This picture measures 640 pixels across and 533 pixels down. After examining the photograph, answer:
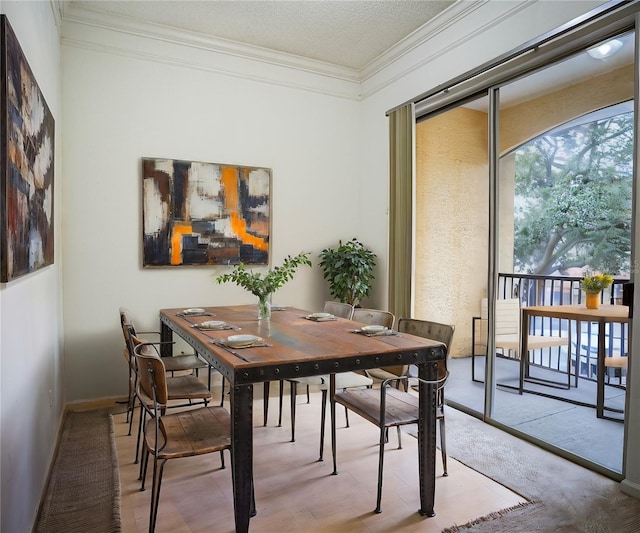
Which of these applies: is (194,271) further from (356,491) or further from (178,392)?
(356,491)

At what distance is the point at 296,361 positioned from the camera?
2.11m

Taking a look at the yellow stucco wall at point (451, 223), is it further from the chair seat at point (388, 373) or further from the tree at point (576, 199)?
the chair seat at point (388, 373)

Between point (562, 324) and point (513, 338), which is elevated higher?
point (562, 324)

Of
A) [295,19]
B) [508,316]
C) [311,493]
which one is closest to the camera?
[311,493]

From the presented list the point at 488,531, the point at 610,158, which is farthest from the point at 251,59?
the point at 488,531

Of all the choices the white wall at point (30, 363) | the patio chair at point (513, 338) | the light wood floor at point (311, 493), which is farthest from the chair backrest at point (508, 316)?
the white wall at point (30, 363)

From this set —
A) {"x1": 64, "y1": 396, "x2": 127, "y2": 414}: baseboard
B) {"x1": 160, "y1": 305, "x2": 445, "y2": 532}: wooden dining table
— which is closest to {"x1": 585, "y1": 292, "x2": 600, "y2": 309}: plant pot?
{"x1": 160, "y1": 305, "x2": 445, "y2": 532}: wooden dining table

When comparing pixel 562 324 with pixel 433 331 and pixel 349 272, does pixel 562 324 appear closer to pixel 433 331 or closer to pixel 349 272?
pixel 433 331

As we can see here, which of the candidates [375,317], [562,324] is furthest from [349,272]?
[562,324]

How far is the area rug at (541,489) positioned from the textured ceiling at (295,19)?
11.4 ft

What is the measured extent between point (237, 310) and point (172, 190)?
136 cm

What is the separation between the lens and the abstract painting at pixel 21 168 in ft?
5.48

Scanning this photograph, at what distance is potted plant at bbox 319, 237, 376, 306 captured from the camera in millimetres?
4781

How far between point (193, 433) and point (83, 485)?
0.92m
